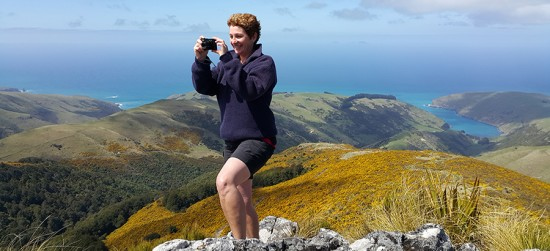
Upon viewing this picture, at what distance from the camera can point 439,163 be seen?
17.8 meters

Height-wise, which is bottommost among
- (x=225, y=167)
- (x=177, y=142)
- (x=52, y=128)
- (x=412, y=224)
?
(x=177, y=142)

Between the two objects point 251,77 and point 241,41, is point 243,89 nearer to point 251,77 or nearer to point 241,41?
point 251,77

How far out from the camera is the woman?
4.62 metres

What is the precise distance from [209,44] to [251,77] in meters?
0.97

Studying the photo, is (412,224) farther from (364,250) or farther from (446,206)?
(364,250)

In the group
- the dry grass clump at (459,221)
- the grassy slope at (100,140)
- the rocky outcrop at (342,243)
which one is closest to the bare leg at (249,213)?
the rocky outcrop at (342,243)

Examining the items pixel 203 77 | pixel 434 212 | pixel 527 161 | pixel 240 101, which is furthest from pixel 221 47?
pixel 527 161

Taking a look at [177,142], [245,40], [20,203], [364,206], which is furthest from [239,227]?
[177,142]

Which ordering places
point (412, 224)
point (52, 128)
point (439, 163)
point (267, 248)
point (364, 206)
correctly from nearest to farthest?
point (267, 248) < point (412, 224) < point (364, 206) < point (439, 163) < point (52, 128)

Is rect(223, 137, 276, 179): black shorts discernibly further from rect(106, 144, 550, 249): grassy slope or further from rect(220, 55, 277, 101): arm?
rect(106, 144, 550, 249): grassy slope

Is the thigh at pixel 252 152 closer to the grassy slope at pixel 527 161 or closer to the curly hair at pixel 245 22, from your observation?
the curly hair at pixel 245 22

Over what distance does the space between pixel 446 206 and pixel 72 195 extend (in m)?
103

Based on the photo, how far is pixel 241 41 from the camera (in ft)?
16.2

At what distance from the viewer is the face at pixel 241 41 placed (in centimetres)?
494
